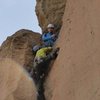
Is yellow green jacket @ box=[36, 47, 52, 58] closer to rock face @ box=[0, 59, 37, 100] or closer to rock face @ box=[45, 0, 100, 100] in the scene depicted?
rock face @ box=[45, 0, 100, 100]

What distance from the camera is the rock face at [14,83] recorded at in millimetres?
16344

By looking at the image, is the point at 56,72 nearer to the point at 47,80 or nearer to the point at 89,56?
the point at 47,80

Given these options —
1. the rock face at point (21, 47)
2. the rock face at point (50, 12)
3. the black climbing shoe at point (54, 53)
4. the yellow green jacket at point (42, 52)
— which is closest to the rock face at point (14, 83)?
the rock face at point (21, 47)

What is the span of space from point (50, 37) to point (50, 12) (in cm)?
135

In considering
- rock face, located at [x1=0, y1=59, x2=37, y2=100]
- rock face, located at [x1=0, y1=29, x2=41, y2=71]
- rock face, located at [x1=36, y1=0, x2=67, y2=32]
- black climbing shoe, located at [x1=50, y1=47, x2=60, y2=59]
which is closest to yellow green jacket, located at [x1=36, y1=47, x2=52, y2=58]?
black climbing shoe, located at [x1=50, y1=47, x2=60, y2=59]

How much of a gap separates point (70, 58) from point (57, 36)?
272cm

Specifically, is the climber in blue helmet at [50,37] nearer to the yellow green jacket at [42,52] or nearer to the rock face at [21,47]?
the yellow green jacket at [42,52]

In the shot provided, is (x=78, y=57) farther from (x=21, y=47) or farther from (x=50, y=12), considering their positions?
(x=50, y=12)

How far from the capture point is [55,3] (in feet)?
59.8

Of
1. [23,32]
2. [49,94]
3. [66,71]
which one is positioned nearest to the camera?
[66,71]

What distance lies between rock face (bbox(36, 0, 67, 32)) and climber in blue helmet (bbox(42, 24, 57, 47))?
1.17 ft

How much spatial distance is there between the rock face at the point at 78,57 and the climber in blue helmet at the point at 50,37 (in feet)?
2.43

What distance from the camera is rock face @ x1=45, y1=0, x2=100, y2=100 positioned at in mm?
13138

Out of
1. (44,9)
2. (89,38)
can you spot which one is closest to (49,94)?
(89,38)
